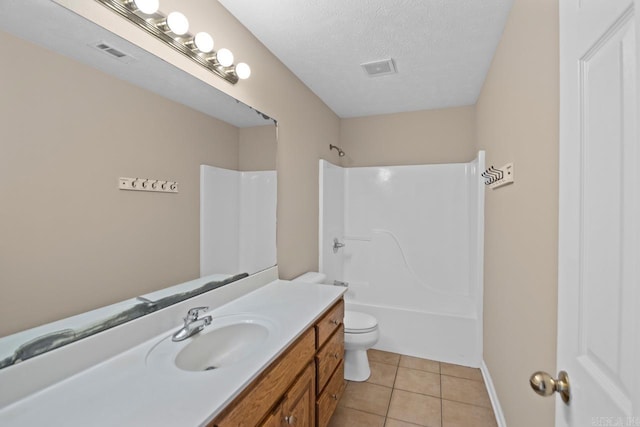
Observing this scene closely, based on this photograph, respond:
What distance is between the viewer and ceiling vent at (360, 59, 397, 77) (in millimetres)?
2111

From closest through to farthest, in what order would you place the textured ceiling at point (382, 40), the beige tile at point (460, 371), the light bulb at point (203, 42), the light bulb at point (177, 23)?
the light bulb at point (177, 23)
the light bulb at point (203, 42)
the textured ceiling at point (382, 40)
the beige tile at point (460, 371)

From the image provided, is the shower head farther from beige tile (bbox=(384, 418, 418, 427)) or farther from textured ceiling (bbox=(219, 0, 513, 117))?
beige tile (bbox=(384, 418, 418, 427))

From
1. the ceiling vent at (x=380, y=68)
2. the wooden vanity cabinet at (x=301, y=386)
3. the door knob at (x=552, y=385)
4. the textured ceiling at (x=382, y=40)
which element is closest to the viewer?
the door knob at (x=552, y=385)

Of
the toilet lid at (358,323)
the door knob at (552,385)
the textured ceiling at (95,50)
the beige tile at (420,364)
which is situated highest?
the textured ceiling at (95,50)

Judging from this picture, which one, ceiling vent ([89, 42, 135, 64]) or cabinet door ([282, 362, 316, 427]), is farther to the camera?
cabinet door ([282, 362, 316, 427])

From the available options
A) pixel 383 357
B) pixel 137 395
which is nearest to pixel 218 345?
pixel 137 395

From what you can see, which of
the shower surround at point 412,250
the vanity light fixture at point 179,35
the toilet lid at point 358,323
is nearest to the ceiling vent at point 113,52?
the vanity light fixture at point 179,35

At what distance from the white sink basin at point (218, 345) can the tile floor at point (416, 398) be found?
40.3 inches

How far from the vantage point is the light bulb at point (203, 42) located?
131cm

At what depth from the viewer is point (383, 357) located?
2.71 m

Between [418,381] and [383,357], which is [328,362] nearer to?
[418,381]

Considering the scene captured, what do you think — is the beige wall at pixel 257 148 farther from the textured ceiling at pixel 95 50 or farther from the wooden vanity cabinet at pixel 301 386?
the wooden vanity cabinet at pixel 301 386

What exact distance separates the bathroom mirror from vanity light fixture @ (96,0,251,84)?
0.10 meters

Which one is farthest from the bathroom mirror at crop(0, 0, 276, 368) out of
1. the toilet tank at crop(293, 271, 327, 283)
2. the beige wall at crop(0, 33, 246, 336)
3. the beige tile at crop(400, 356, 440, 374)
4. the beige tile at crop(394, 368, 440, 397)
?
the beige tile at crop(400, 356, 440, 374)
